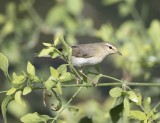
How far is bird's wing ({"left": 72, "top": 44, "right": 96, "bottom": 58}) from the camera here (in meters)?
3.16

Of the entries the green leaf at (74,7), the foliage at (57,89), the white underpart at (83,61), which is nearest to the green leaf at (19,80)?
the foliage at (57,89)

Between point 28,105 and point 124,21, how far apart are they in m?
0.89

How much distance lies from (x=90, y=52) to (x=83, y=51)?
0.11m

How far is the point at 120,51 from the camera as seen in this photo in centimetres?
349

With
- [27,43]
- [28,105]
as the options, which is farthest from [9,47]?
[28,105]

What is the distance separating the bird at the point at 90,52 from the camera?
3.09 m

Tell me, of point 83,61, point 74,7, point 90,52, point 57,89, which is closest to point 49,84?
point 57,89

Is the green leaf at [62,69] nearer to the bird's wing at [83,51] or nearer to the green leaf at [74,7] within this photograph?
the bird's wing at [83,51]

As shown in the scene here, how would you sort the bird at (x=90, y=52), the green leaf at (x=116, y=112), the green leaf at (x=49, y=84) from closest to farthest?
the green leaf at (x=49, y=84) → the green leaf at (x=116, y=112) → the bird at (x=90, y=52)

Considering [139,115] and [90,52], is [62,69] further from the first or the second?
[90,52]

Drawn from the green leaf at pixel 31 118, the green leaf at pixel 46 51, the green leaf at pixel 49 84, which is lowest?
the green leaf at pixel 31 118

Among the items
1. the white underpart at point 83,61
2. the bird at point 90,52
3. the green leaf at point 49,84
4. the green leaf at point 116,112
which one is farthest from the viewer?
the bird at point 90,52

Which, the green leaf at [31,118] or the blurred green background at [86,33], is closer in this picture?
the green leaf at [31,118]

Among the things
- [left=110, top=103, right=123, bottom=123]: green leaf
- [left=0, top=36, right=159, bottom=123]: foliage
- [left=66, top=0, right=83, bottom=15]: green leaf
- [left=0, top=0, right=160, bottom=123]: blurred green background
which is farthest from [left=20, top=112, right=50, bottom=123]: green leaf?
[left=66, top=0, right=83, bottom=15]: green leaf
